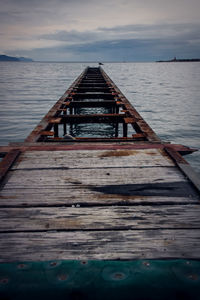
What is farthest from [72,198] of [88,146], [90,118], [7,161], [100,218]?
[90,118]

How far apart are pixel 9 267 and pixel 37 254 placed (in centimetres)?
20

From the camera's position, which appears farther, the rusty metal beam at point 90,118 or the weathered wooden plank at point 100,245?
the rusty metal beam at point 90,118

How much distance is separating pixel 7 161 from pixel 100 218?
68.4 inches

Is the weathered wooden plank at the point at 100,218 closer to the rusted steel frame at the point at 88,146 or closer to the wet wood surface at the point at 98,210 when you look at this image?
the wet wood surface at the point at 98,210

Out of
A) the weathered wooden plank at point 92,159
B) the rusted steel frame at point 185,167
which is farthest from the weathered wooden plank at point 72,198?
the weathered wooden plank at point 92,159

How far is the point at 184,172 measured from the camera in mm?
2977

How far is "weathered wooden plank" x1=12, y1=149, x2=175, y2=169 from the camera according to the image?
129 inches

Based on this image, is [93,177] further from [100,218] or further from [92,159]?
[100,218]

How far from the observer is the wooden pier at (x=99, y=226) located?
4.99ft

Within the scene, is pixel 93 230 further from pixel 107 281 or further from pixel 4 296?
pixel 4 296

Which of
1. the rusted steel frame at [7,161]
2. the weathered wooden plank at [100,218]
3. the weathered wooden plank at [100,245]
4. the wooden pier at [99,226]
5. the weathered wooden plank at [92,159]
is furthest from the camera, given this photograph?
the weathered wooden plank at [92,159]

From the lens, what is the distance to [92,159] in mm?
3475

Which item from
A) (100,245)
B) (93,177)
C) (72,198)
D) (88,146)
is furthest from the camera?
(88,146)

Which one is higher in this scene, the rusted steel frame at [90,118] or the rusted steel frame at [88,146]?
the rusted steel frame at [90,118]
